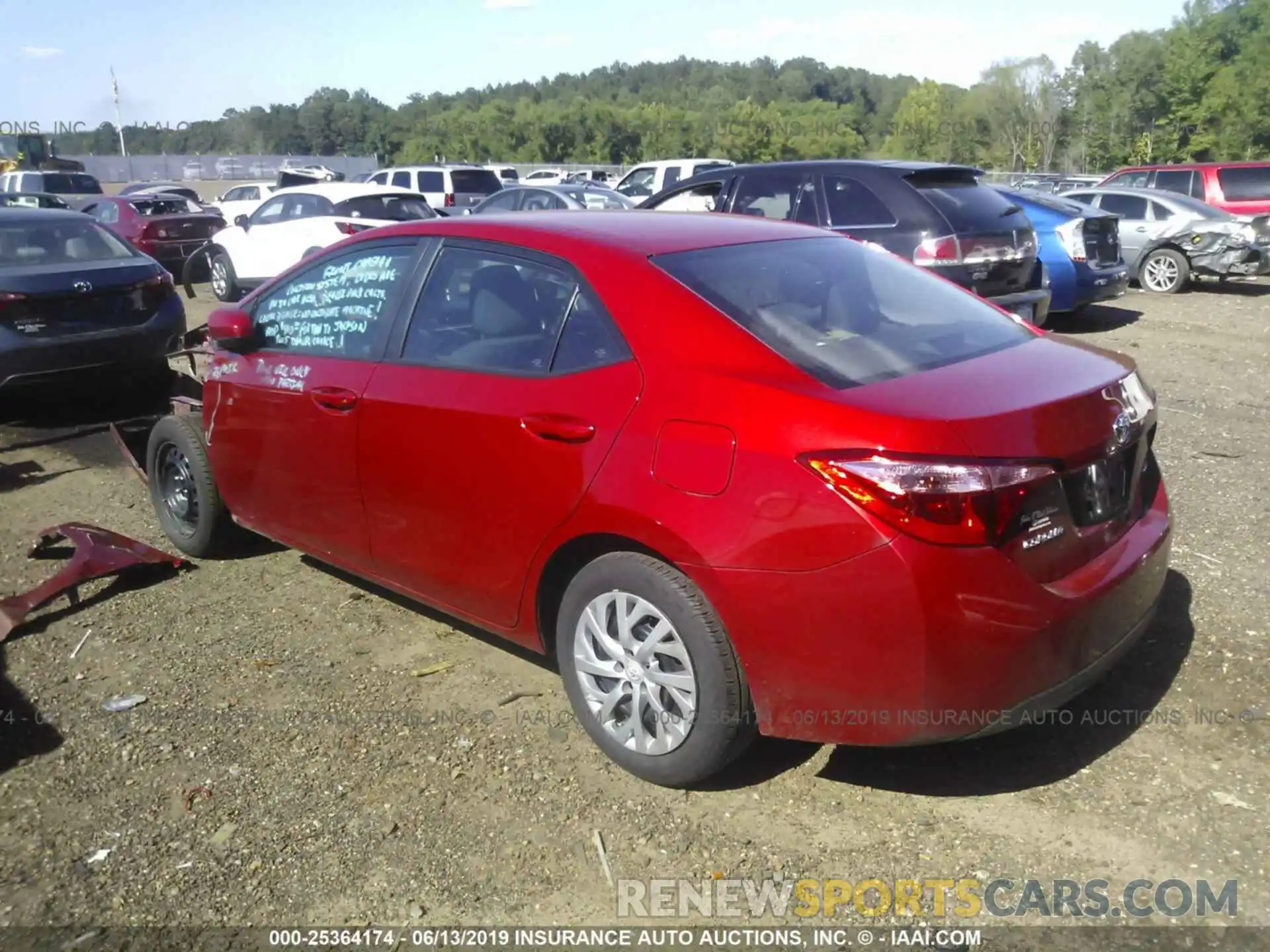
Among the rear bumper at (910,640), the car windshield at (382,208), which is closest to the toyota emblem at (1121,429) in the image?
the rear bumper at (910,640)

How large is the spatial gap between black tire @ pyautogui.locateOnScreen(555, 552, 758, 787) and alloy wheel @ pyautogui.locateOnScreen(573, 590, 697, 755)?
19 millimetres

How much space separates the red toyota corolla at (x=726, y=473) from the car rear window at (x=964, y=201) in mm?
4707

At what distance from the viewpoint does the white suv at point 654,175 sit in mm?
21812

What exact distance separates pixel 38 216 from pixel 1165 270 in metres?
13.9

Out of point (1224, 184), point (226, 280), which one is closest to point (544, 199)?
point (226, 280)

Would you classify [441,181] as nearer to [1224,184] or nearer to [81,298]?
[1224,184]

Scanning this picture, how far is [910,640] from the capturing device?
106 inches

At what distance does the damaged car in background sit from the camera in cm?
1459

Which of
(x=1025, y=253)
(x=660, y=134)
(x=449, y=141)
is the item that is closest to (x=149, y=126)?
(x=449, y=141)

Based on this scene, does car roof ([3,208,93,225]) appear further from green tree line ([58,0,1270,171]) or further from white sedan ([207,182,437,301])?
green tree line ([58,0,1270,171])

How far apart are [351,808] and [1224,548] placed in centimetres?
402

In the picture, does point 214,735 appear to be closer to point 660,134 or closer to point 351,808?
point 351,808

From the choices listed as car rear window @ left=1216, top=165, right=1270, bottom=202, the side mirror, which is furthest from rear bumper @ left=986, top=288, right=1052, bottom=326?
car rear window @ left=1216, top=165, right=1270, bottom=202

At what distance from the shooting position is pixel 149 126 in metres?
109
